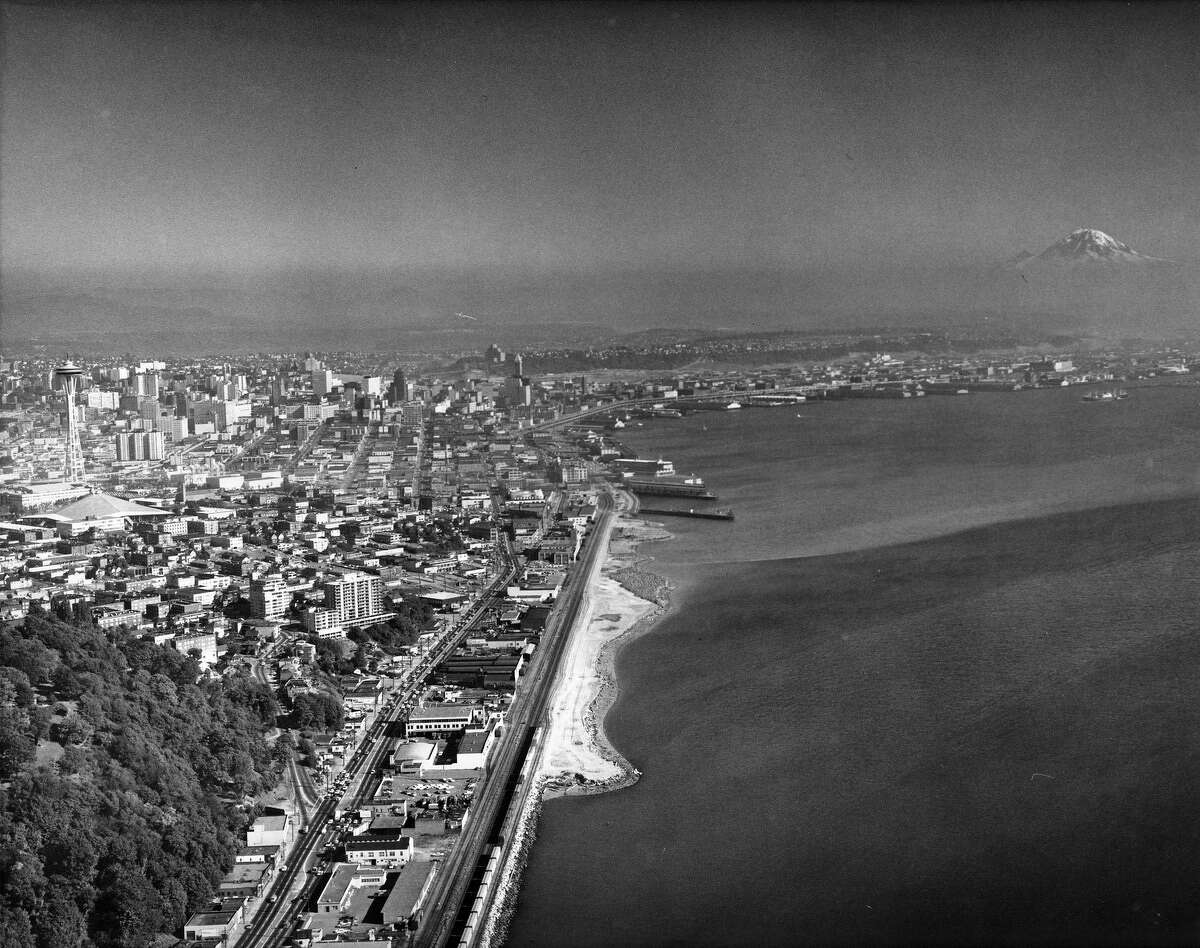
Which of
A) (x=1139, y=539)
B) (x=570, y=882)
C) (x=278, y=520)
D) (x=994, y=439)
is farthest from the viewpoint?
(x=994, y=439)

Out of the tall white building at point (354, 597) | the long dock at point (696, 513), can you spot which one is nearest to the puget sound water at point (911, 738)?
the long dock at point (696, 513)

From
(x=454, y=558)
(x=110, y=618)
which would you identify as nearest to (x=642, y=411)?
(x=454, y=558)

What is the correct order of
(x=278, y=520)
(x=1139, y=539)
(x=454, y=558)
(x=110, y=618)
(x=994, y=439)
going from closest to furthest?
(x=110, y=618) < (x=1139, y=539) < (x=454, y=558) < (x=278, y=520) < (x=994, y=439)

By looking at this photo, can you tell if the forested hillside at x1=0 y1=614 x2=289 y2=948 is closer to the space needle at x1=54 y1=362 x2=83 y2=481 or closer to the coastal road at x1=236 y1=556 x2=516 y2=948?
the coastal road at x1=236 y1=556 x2=516 y2=948

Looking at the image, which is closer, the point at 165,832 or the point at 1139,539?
the point at 165,832

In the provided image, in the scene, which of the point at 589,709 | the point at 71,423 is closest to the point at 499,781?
the point at 589,709

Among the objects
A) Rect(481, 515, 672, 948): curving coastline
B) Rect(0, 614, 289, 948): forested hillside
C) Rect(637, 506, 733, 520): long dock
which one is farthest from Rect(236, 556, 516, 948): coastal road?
Rect(637, 506, 733, 520): long dock

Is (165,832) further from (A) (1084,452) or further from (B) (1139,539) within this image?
(A) (1084,452)
